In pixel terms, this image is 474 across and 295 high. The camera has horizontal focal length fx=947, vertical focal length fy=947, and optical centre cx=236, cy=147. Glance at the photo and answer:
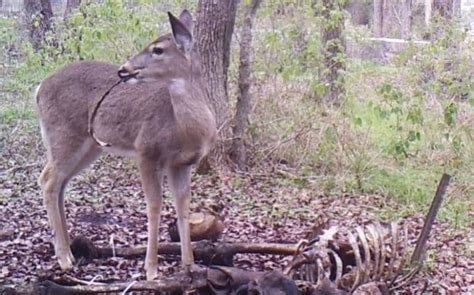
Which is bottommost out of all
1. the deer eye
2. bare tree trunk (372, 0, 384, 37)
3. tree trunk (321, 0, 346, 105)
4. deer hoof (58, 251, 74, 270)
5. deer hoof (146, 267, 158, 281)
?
bare tree trunk (372, 0, 384, 37)

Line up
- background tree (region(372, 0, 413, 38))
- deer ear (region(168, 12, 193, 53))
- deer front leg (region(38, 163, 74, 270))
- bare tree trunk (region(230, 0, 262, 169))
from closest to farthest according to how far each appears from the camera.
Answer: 1. deer ear (region(168, 12, 193, 53))
2. deer front leg (region(38, 163, 74, 270))
3. bare tree trunk (region(230, 0, 262, 169))
4. background tree (region(372, 0, 413, 38))

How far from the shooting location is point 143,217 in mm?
7395

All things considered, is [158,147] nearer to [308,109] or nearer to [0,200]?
[0,200]

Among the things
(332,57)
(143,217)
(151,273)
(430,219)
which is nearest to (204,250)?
(151,273)

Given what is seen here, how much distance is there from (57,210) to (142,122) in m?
0.86

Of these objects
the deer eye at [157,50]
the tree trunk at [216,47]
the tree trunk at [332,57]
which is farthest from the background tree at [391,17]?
the deer eye at [157,50]

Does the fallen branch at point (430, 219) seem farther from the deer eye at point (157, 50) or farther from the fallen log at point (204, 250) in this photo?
the deer eye at point (157, 50)

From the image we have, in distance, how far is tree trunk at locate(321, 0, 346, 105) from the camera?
872 centimetres

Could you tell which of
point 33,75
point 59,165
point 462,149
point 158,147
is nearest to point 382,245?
point 158,147

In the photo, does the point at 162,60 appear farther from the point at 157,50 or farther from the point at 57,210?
the point at 57,210

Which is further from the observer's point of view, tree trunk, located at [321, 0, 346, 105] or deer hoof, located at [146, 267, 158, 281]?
tree trunk, located at [321, 0, 346, 105]

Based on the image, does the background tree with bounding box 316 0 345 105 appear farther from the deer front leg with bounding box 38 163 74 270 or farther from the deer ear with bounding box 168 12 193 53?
the deer ear with bounding box 168 12 193 53

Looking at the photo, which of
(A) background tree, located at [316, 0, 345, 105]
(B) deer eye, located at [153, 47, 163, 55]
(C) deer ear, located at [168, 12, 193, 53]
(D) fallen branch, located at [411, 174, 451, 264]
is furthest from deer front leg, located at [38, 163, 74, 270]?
(A) background tree, located at [316, 0, 345, 105]

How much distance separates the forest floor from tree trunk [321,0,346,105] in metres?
0.94
